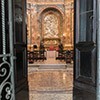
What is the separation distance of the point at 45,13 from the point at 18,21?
1345 cm

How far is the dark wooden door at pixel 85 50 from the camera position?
7.82 ft

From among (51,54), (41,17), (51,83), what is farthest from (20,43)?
(41,17)

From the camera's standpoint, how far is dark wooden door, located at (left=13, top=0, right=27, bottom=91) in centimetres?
255

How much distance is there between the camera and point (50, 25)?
16.0 m

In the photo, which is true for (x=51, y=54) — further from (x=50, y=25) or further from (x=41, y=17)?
(x=41, y=17)

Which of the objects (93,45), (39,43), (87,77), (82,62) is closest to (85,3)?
(93,45)

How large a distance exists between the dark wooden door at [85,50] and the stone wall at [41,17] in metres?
12.2

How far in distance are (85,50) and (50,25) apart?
536 inches

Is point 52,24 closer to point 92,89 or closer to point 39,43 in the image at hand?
point 39,43

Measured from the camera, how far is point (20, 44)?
106 inches

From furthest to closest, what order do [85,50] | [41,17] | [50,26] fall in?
[50,26] → [41,17] → [85,50]

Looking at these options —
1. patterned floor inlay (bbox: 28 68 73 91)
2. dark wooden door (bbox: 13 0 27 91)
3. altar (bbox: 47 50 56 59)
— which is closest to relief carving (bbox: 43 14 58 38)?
altar (bbox: 47 50 56 59)

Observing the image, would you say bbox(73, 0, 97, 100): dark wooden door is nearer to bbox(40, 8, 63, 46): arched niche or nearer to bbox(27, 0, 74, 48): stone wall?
bbox(27, 0, 74, 48): stone wall

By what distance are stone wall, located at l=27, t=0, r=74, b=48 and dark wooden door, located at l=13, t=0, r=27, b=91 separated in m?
12.0
